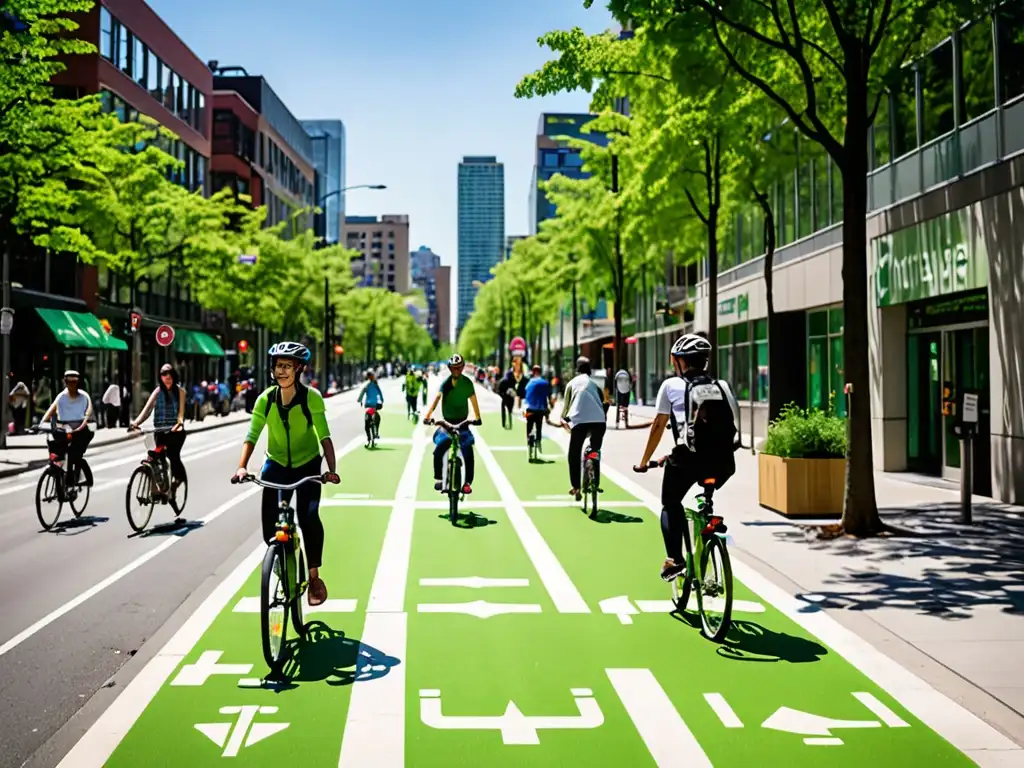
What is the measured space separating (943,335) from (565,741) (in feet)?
50.3

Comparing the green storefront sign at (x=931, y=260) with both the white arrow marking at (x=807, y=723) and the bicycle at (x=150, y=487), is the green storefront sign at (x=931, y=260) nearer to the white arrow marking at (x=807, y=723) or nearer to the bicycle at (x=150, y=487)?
the bicycle at (x=150, y=487)

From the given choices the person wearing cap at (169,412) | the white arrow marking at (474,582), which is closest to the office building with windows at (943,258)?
the white arrow marking at (474,582)

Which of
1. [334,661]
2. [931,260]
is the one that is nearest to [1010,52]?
[931,260]

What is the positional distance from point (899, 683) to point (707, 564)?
151 centimetres

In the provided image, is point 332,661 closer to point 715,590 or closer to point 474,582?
point 715,590

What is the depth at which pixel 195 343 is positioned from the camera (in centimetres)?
5781

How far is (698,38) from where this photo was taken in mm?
13938

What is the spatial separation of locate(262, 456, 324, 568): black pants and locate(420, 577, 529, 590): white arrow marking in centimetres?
A: 234

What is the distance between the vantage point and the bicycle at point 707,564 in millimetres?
7242

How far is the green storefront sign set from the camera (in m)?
16.8

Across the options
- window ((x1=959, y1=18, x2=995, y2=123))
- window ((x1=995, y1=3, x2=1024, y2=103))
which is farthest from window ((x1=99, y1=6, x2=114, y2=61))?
window ((x1=995, y1=3, x2=1024, y2=103))

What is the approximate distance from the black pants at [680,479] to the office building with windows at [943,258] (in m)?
6.77

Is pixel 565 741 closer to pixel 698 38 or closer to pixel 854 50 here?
pixel 854 50

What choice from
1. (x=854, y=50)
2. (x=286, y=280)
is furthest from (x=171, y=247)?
(x=854, y=50)
